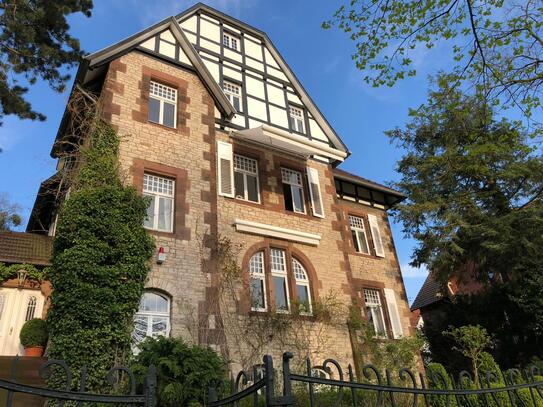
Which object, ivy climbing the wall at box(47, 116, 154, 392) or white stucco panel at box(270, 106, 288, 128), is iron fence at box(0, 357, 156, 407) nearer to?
ivy climbing the wall at box(47, 116, 154, 392)

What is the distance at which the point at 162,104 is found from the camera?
1302 centimetres

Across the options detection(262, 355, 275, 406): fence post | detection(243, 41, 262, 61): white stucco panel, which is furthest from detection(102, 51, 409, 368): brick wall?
detection(262, 355, 275, 406): fence post

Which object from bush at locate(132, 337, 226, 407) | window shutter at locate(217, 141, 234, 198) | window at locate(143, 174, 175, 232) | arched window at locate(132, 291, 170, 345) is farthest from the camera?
window shutter at locate(217, 141, 234, 198)

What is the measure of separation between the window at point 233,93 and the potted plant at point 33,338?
923cm

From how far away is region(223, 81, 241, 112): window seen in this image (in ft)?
50.4

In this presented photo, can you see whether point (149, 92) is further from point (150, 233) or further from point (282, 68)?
point (282, 68)

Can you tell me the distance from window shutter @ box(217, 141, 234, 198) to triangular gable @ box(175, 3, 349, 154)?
4.75 metres

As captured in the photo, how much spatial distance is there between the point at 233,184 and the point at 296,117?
5.21 meters

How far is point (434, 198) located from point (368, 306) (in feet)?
20.6

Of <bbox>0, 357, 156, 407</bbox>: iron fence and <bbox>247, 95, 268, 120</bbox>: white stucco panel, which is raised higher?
<bbox>247, 95, 268, 120</bbox>: white stucco panel

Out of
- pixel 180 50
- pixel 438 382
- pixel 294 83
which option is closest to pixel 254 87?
pixel 294 83

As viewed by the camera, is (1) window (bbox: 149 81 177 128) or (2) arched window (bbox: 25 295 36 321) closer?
(1) window (bbox: 149 81 177 128)

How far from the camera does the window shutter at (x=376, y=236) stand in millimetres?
17031

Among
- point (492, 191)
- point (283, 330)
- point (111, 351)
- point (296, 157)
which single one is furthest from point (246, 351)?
point (492, 191)
